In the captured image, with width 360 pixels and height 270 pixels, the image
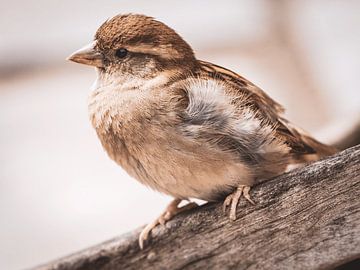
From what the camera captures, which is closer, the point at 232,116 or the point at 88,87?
the point at 232,116

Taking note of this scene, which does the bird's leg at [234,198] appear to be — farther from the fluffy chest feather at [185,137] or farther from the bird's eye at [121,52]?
the bird's eye at [121,52]

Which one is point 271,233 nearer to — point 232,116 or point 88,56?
point 232,116

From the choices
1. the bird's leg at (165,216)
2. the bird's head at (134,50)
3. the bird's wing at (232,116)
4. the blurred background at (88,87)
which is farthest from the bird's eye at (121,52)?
the blurred background at (88,87)

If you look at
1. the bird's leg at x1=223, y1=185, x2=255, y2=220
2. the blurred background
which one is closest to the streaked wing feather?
the bird's leg at x1=223, y1=185, x2=255, y2=220

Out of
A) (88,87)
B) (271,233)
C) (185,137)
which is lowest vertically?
(271,233)

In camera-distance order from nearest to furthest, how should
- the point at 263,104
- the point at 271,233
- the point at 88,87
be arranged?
1. the point at 271,233
2. the point at 263,104
3. the point at 88,87

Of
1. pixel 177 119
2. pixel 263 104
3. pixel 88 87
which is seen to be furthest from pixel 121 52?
pixel 88 87

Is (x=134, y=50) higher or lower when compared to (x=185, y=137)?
higher

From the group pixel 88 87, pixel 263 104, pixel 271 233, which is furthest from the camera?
pixel 88 87
